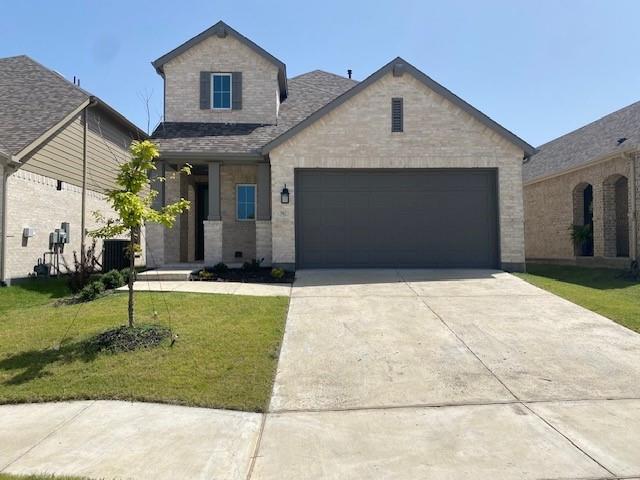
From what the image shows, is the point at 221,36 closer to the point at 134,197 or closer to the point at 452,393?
the point at 134,197

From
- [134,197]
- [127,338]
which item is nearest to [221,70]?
[134,197]

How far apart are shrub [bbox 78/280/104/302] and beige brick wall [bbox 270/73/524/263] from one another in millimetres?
4752

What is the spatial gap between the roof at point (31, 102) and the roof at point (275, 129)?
8.76 ft

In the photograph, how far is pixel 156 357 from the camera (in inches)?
230

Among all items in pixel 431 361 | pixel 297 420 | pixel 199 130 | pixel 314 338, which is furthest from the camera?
pixel 199 130

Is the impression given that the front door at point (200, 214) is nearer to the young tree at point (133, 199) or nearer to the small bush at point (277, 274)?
the small bush at point (277, 274)

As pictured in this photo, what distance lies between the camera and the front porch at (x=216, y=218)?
13.2 m

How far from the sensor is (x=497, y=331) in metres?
7.09

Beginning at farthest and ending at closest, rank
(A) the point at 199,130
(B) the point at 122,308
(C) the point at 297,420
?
(A) the point at 199,130, (B) the point at 122,308, (C) the point at 297,420

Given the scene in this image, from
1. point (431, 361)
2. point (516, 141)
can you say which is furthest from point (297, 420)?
point (516, 141)

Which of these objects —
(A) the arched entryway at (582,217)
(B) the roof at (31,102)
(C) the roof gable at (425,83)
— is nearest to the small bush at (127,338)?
(B) the roof at (31,102)

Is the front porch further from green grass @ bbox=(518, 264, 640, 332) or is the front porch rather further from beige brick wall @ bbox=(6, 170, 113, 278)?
green grass @ bbox=(518, 264, 640, 332)

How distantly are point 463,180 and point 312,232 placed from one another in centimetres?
484

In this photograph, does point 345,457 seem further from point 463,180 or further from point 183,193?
point 183,193
